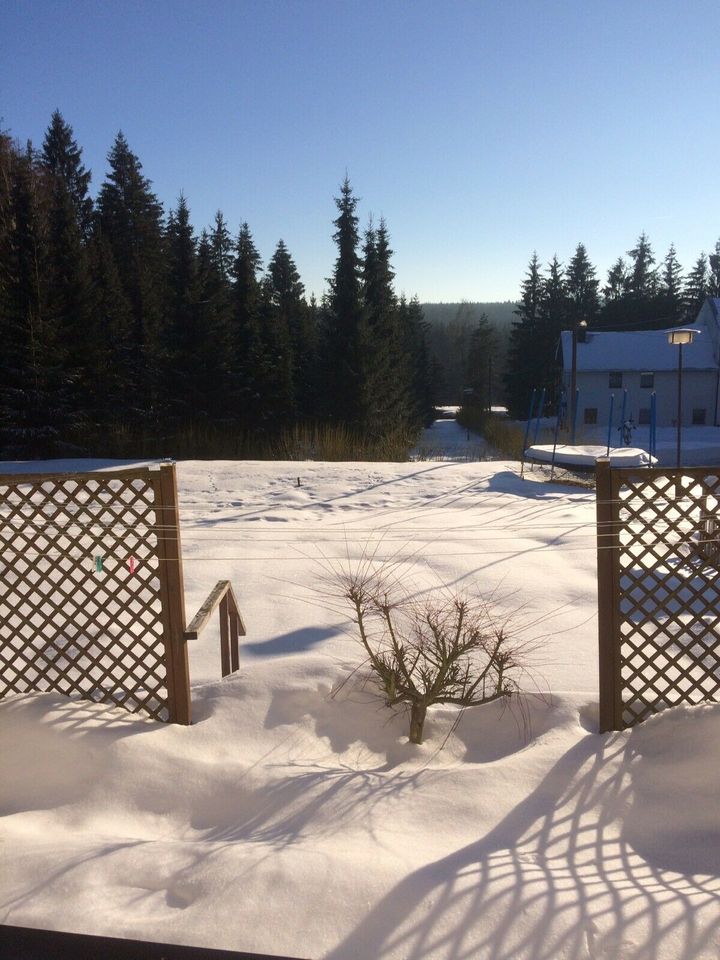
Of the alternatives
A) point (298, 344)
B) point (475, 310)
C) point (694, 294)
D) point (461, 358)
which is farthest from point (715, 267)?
point (475, 310)

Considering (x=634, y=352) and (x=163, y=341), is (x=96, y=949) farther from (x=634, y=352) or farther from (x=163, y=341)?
(x=634, y=352)

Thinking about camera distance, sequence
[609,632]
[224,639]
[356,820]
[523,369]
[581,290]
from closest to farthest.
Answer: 1. [356,820]
2. [609,632]
3. [224,639]
4. [523,369]
5. [581,290]

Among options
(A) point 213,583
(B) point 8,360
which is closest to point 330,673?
(A) point 213,583

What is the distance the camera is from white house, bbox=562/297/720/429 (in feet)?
110

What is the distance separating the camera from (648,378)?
3400 centimetres

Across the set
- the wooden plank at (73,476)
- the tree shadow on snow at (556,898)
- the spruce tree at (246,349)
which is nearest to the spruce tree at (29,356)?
the spruce tree at (246,349)

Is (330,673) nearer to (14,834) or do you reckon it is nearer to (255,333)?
(14,834)

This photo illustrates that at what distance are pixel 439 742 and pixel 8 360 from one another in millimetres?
18643

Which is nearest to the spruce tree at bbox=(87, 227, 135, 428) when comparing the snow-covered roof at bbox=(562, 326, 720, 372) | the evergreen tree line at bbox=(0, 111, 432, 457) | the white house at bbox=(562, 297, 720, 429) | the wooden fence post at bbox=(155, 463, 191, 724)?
the evergreen tree line at bbox=(0, 111, 432, 457)

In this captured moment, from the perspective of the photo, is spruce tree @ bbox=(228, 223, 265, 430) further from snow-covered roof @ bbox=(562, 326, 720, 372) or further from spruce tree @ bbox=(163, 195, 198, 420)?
snow-covered roof @ bbox=(562, 326, 720, 372)

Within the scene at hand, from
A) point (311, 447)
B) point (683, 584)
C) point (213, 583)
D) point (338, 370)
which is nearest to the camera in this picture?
point (683, 584)

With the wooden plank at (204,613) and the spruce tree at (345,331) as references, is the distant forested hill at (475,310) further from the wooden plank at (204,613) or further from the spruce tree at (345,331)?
the wooden plank at (204,613)

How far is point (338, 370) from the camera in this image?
87.5ft

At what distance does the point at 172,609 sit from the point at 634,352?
3443 cm
